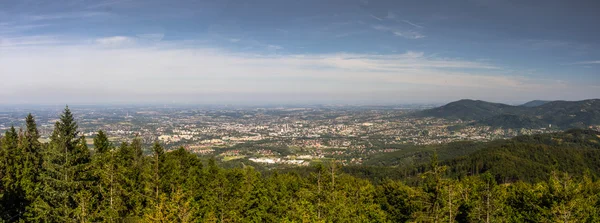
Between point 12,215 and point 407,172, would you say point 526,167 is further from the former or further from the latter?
point 12,215

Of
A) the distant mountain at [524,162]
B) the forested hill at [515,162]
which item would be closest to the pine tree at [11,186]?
the forested hill at [515,162]

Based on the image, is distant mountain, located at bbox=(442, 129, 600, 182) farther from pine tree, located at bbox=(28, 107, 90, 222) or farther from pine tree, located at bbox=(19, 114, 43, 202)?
pine tree, located at bbox=(19, 114, 43, 202)

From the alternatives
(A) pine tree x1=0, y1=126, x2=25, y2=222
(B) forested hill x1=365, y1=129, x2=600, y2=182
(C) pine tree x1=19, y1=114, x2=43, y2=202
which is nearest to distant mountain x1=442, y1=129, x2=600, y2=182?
(B) forested hill x1=365, y1=129, x2=600, y2=182

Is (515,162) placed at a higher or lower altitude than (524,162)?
lower

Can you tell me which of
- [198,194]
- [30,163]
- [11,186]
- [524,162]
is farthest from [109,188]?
[524,162]

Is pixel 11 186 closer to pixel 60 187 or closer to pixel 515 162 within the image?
pixel 60 187

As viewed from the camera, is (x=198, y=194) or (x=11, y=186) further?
(x=198, y=194)

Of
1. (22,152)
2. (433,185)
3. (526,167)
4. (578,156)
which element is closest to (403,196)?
(433,185)

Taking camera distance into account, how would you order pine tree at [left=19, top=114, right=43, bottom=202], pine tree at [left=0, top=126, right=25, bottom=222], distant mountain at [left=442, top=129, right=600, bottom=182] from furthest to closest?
distant mountain at [left=442, top=129, right=600, bottom=182] → pine tree at [left=19, top=114, right=43, bottom=202] → pine tree at [left=0, top=126, right=25, bottom=222]
